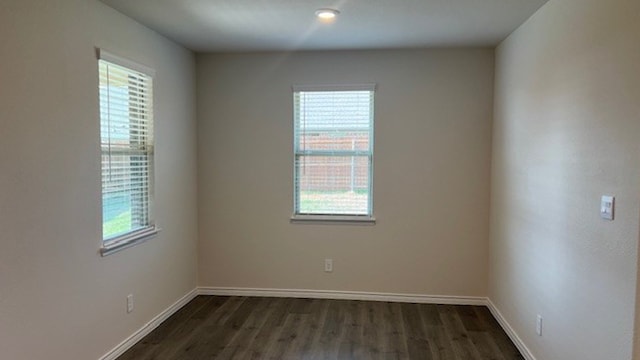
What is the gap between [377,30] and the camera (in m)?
3.38

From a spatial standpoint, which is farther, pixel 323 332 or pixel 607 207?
pixel 323 332

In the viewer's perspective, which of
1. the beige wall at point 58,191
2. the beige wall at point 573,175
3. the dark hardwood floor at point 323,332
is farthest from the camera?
the dark hardwood floor at point 323,332

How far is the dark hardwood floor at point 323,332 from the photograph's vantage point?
310 centimetres

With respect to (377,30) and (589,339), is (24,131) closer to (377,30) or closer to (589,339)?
(377,30)

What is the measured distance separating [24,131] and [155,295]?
181 cm

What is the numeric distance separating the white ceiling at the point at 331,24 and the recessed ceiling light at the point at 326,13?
4cm

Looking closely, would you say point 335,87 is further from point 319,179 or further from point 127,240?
point 127,240

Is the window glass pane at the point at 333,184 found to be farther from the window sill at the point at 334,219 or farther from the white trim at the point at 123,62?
the white trim at the point at 123,62

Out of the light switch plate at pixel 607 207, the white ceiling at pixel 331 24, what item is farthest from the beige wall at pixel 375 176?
the light switch plate at pixel 607 207

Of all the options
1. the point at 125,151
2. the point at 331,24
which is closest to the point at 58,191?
the point at 125,151

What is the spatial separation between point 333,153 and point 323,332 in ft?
5.43

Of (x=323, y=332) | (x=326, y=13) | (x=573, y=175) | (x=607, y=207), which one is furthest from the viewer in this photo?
(x=323, y=332)

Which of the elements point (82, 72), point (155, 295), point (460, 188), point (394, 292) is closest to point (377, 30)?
point (460, 188)

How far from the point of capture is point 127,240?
10.1ft
